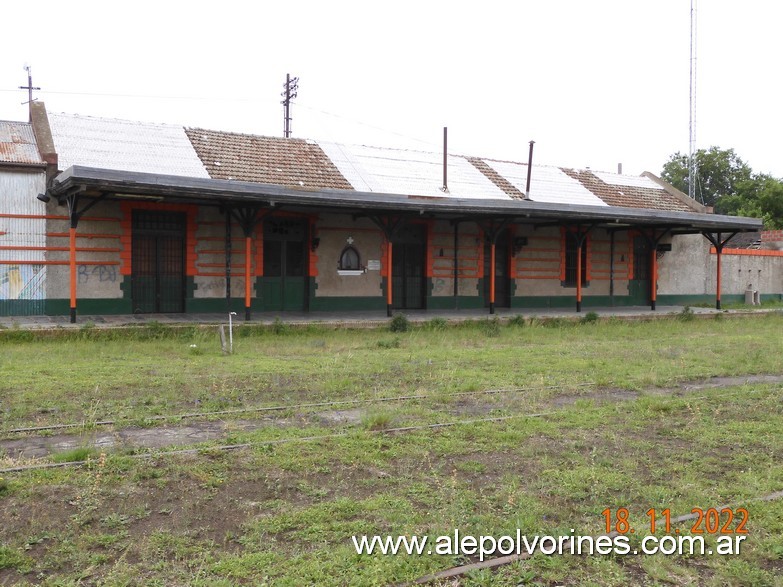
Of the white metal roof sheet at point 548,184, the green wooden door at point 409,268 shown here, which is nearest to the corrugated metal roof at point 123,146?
the green wooden door at point 409,268

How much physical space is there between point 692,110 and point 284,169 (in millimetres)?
19053

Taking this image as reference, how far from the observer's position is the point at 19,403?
739cm

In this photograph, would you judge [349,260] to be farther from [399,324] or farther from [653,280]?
[653,280]

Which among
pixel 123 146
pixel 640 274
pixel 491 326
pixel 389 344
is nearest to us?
pixel 389 344

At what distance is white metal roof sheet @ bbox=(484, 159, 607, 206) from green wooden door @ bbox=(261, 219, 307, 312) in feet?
25.0

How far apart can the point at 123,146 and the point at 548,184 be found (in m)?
13.2

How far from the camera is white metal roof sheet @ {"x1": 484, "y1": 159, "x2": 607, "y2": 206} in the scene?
2256 cm

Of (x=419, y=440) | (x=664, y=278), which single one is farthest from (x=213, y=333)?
(x=664, y=278)

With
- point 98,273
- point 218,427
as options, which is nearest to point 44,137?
point 98,273

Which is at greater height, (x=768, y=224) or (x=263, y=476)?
(x=768, y=224)

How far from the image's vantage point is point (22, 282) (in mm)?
15117

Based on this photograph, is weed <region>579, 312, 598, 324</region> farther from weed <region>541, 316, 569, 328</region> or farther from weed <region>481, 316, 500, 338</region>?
weed <region>481, 316, 500, 338</region>

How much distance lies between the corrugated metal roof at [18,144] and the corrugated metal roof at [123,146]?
52 centimetres

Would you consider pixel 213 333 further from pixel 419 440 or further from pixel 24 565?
pixel 24 565
